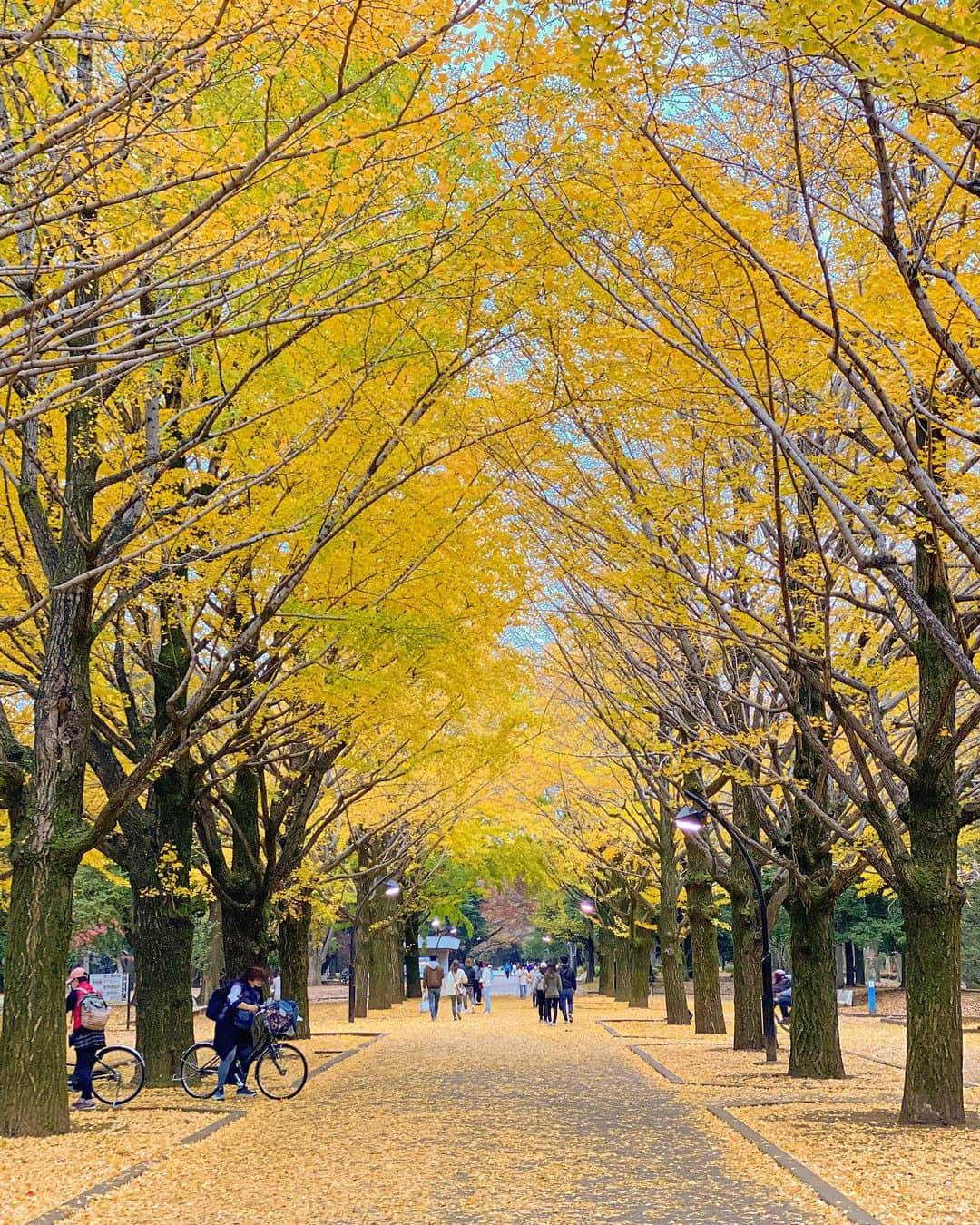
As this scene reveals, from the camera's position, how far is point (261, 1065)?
13.6m

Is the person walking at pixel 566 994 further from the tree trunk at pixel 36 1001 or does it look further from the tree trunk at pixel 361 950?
the tree trunk at pixel 36 1001

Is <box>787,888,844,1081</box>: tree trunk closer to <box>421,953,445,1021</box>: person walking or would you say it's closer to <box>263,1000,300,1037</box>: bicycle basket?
<box>263,1000,300,1037</box>: bicycle basket

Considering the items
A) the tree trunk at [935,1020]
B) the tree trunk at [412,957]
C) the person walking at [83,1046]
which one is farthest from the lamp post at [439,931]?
the tree trunk at [935,1020]

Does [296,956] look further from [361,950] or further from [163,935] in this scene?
[361,950]

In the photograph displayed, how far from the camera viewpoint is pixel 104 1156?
883 cm

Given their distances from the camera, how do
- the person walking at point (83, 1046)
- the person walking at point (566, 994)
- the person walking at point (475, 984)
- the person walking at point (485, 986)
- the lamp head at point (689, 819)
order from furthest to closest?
the person walking at point (475, 984), the person walking at point (485, 986), the person walking at point (566, 994), the lamp head at point (689, 819), the person walking at point (83, 1046)

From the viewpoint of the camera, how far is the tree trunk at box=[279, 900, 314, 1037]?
20.8m

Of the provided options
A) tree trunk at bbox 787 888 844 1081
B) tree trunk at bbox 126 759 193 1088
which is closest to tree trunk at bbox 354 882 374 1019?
tree trunk at bbox 126 759 193 1088

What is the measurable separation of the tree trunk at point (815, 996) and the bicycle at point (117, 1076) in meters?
7.22

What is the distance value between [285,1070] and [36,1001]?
4.56 metres

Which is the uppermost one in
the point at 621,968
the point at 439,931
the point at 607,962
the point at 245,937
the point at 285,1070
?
the point at 245,937

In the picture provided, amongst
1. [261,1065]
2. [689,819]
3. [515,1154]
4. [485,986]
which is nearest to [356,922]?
[485,986]

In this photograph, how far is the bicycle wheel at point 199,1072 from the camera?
41.3 feet

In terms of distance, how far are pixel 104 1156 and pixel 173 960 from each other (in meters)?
4.42
